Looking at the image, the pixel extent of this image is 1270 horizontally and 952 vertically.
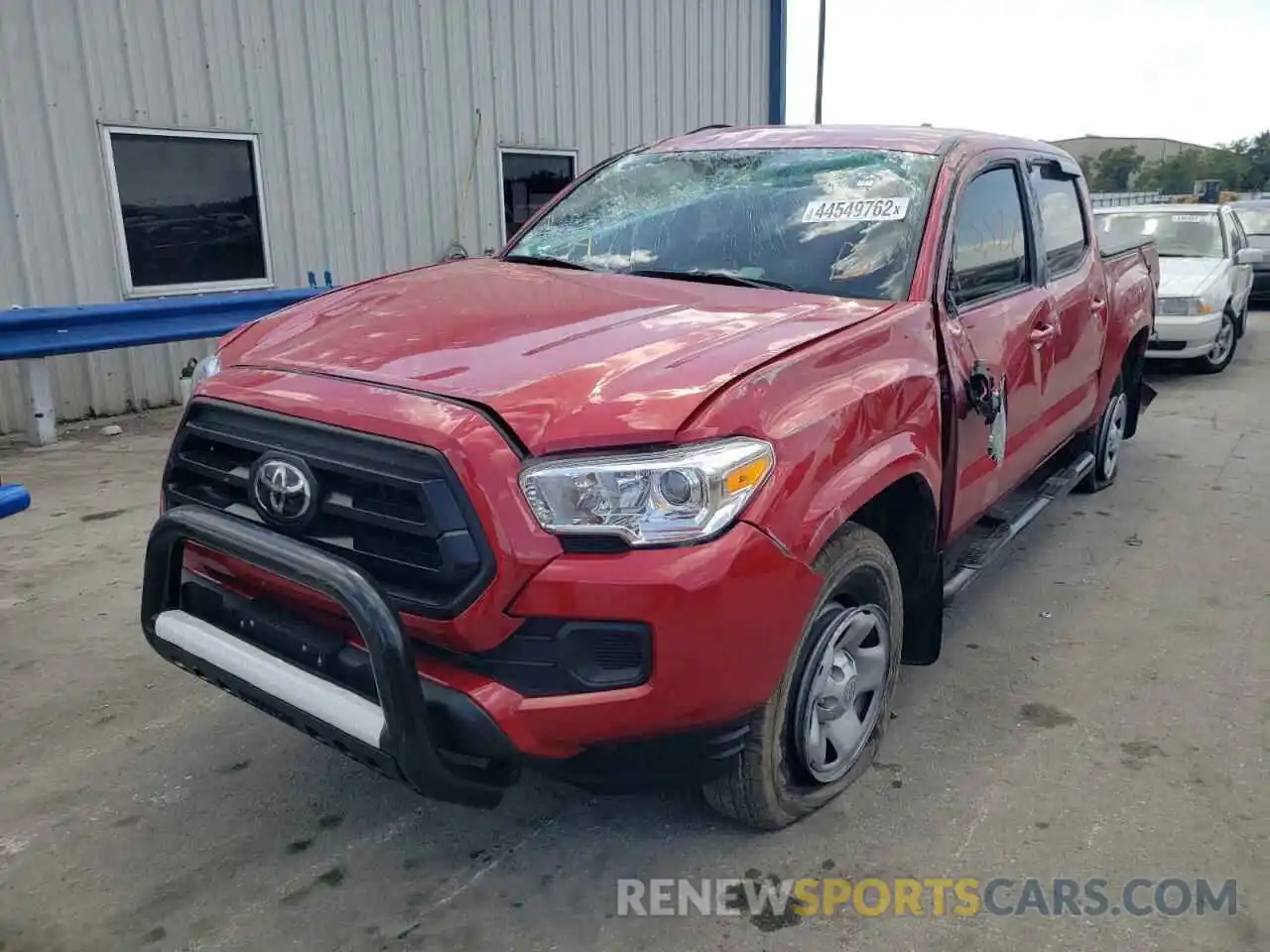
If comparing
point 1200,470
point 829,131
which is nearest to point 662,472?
point 829,131

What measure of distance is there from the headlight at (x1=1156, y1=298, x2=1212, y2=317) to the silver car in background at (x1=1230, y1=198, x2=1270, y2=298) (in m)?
5.33

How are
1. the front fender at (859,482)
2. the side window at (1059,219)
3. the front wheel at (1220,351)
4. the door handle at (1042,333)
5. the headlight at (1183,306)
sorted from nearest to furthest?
the front fender at (859,482) < the door handle at (1042,333) < the side window at (1059,219) < the headlight at (1183,306) < the front wheel at (1220,351)

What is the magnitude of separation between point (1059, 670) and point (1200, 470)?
349cm

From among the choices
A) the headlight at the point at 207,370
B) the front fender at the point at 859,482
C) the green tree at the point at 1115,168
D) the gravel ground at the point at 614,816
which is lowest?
the green tree at the point at 1115,168

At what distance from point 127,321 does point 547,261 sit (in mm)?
4444

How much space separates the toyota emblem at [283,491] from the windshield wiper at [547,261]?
1525 millimetres

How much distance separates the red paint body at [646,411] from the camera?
217cm

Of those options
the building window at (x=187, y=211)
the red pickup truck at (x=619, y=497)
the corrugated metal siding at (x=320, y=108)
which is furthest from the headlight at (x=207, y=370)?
the building window at (x=187, y=211)

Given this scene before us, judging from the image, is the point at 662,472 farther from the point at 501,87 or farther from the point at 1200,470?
the point at 501,87

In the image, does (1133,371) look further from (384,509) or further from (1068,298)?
(384,509)

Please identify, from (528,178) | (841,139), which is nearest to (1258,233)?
(528,178)

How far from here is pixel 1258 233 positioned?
14.2m

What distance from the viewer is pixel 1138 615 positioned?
4273 millimetres

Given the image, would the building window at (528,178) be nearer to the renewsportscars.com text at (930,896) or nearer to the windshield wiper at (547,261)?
the windshield wiper at (547,261)
